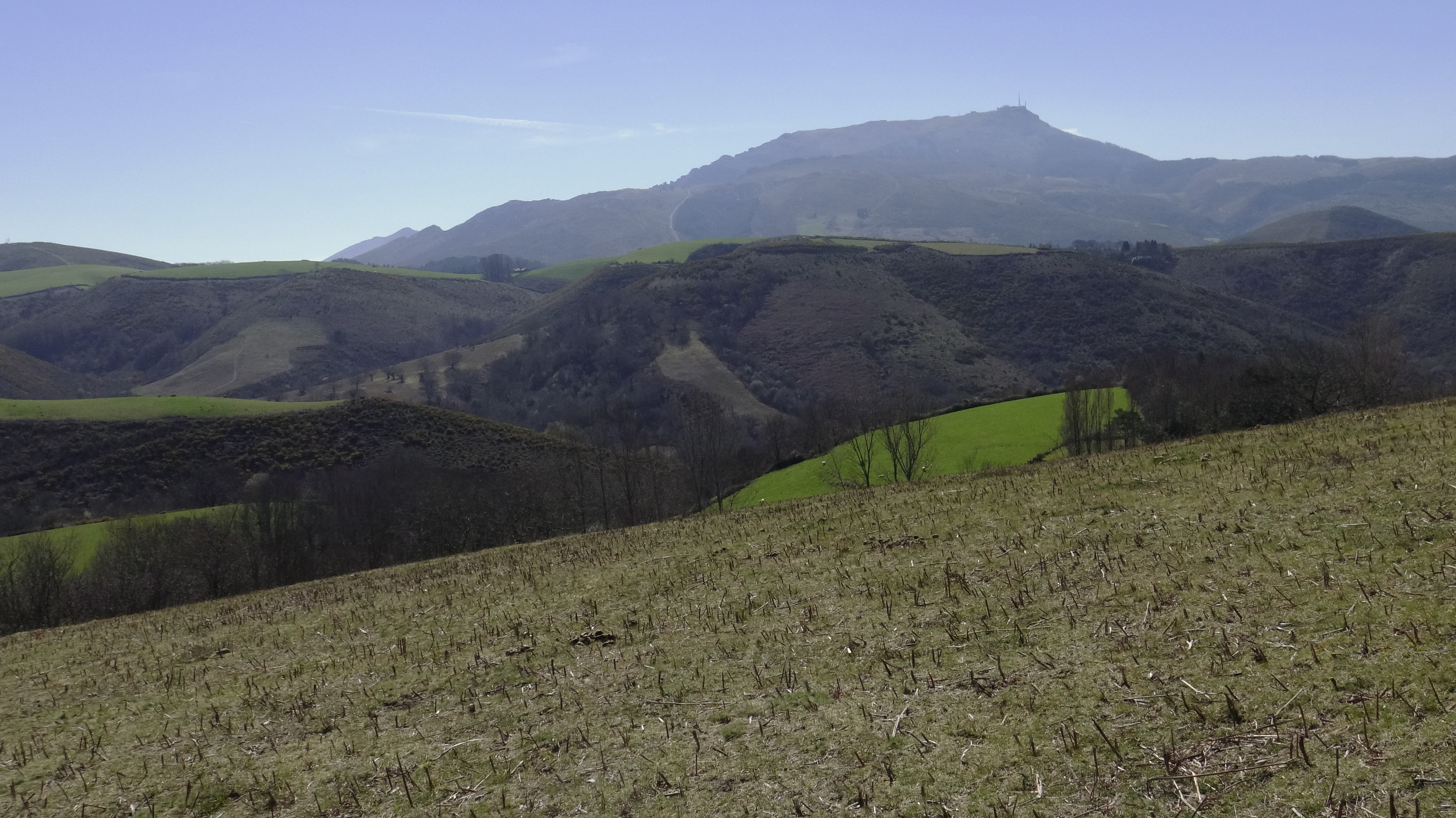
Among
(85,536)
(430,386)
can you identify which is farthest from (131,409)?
(430,386)

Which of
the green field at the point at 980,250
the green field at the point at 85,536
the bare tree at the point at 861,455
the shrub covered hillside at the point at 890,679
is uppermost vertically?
the green field at the point at 980,250

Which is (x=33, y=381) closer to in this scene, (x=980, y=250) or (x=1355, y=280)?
(x=980, y=250)

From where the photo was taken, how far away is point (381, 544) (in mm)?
65188

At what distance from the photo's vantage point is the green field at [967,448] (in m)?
58.0

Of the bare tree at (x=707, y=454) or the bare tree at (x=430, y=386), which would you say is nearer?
the bare tree at (x=707, y=454)

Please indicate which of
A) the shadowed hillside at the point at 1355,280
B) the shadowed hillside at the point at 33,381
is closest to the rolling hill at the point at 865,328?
the shadowed hillside at the point at 1355,280

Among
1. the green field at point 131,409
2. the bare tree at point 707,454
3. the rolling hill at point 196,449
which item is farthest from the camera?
the green field at point 131,409

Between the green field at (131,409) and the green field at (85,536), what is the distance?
30170mm

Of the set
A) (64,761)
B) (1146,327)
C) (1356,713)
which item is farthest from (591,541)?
(1146,327)

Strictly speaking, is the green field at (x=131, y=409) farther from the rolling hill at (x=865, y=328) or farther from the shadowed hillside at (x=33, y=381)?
the shadowed hillside at (x=33, y=381)

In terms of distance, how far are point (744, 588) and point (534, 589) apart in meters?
5.25

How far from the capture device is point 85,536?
64.1 meters

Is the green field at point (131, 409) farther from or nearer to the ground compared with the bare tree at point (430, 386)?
farther from the ground

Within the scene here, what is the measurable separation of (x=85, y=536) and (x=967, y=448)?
66.5m
